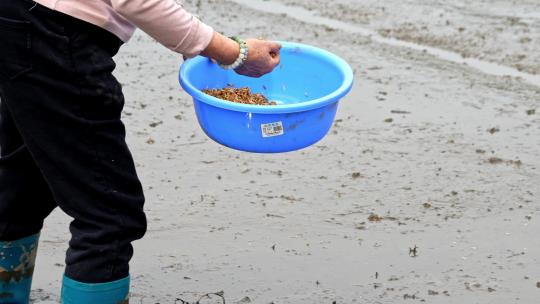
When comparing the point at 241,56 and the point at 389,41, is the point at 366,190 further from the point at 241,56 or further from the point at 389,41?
the point at 389,41

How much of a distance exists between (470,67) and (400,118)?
85cm

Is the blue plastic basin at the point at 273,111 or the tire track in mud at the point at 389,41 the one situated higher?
the blue plastic basin at the point at 273,111

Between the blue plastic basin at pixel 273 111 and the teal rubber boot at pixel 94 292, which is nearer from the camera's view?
the teal rubber boot at pixel 94 292

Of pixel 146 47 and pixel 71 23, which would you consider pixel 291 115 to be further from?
pixel 146 47

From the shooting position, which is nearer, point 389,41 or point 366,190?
point 366,190

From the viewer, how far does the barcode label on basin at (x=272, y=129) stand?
9.00ft

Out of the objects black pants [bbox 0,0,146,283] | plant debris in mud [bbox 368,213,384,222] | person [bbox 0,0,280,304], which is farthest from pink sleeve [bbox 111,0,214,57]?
plant debris in mud [bbox 368,213,384,222]

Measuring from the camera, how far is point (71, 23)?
2.26 m

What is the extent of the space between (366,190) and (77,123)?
1.86m

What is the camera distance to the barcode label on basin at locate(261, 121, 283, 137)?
2.74 meters

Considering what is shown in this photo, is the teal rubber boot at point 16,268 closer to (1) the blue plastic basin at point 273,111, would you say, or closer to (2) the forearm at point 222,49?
(1) the blue plastic basin at point 273,111

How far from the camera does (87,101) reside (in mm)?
2314

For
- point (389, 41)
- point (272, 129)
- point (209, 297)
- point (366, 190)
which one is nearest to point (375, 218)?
point (366, 190)

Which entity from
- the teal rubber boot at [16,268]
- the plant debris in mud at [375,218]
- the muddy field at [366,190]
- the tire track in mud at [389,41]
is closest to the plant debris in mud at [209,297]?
the muddy field at [366,190]
